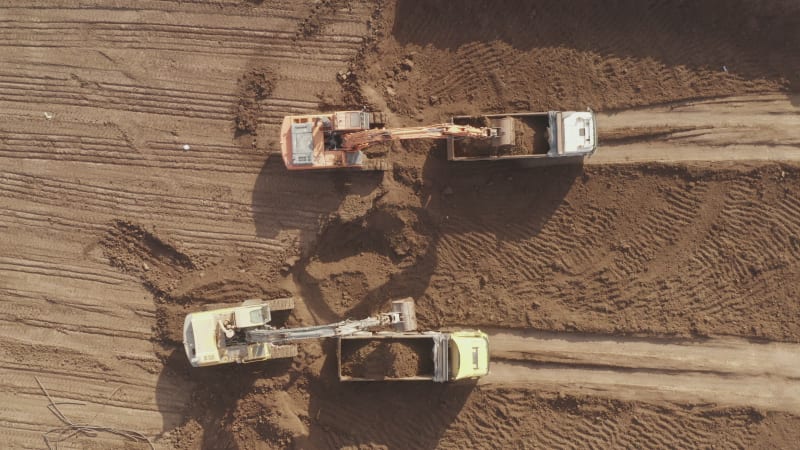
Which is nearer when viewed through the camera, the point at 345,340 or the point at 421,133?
the point at 421,133

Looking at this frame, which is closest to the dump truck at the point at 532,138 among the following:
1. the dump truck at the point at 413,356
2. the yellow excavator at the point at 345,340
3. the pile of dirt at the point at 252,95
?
the yellow excavator at the point at 345,340

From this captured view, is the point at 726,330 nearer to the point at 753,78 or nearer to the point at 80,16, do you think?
the point at 753,78

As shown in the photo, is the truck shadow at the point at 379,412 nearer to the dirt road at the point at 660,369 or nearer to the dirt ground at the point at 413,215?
the dirt ground at the point at 413,215

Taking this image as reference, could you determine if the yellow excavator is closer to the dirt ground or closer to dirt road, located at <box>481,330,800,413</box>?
the dirt ground

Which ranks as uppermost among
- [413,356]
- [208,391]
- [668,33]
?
[668,33]

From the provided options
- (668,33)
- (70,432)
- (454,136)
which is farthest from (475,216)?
(70,432)

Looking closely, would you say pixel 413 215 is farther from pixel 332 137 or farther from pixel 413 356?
pixel 413 356
